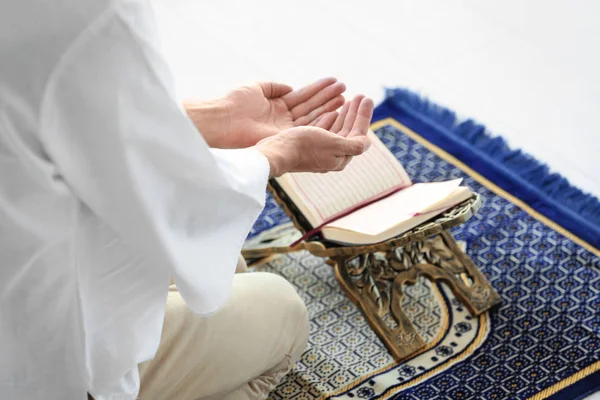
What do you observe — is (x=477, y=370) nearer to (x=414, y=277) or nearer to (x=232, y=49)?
(x=414, y=277)

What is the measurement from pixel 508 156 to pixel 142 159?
6.03 feet

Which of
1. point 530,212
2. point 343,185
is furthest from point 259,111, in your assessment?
point 530,212

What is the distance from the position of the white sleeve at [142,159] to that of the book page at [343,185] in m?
0.84

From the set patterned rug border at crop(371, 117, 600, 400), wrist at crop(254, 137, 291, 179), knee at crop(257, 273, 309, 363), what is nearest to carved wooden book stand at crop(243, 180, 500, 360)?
patterned rug border at crop(371, 117, 600, 400)

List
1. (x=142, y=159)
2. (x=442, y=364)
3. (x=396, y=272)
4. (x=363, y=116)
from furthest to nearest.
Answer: (x=396, y=272) → (x=442, y=364) → (x=363, y=116) → (x=142, y=159)

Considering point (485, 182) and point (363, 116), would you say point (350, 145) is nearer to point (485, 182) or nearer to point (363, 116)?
point (363, 116)

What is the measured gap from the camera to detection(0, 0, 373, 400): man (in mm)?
1076

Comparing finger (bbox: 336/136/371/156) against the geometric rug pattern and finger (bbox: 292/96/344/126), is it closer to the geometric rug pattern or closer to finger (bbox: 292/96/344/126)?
finger (bbox: 292/96/344/126)

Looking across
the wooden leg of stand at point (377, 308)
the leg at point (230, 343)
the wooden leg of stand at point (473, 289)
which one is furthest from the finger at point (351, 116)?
the wooden leg of stand at point (473, 289)

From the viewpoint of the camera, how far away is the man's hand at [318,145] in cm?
157

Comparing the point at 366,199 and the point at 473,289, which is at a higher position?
the point at 366,199

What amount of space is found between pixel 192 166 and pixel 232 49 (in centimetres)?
234

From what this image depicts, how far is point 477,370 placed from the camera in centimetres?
210

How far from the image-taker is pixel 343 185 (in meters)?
2.23
